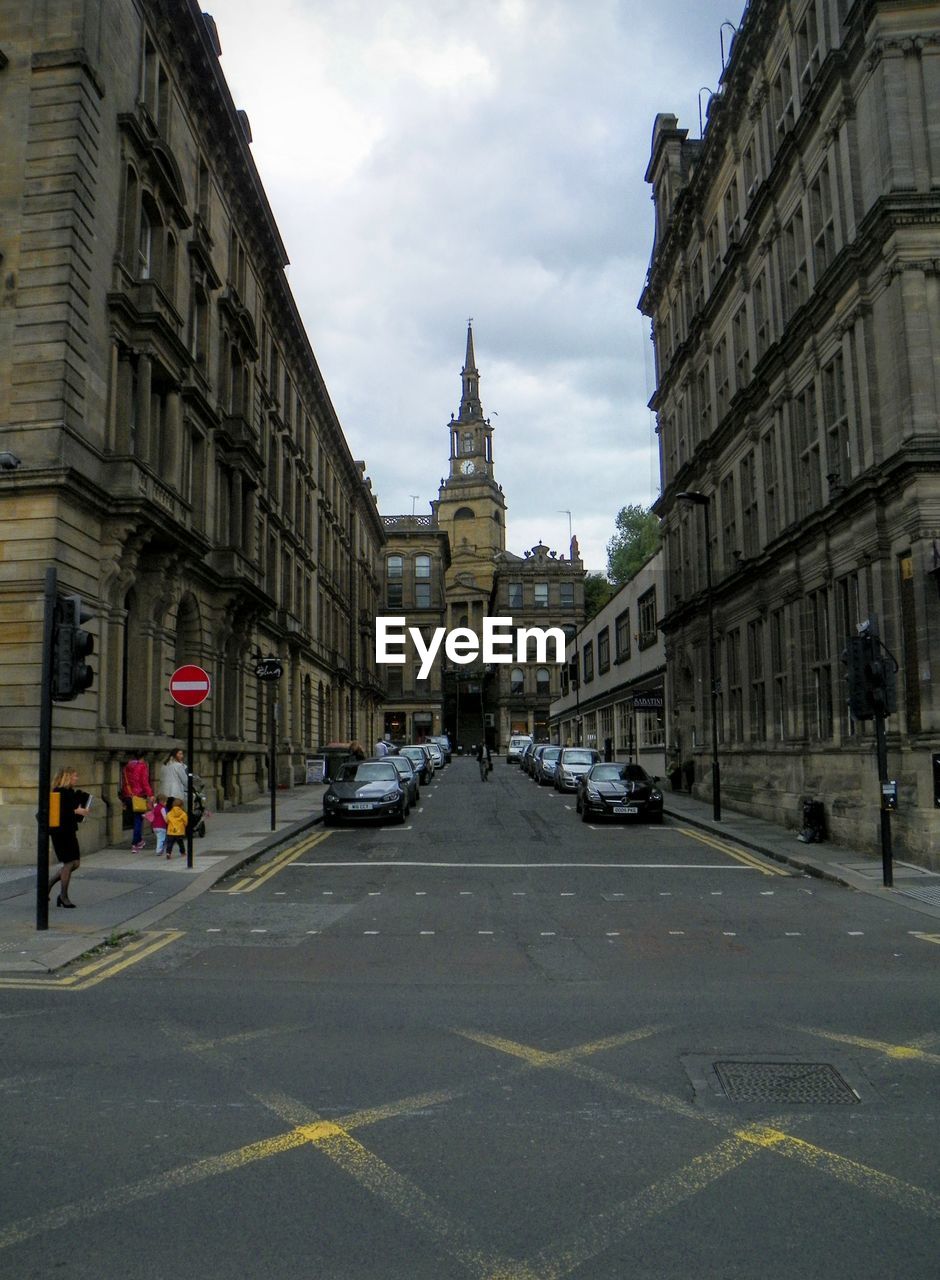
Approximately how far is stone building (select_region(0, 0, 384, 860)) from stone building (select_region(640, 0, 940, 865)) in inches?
526

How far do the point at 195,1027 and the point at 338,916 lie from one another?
5263 millimetres

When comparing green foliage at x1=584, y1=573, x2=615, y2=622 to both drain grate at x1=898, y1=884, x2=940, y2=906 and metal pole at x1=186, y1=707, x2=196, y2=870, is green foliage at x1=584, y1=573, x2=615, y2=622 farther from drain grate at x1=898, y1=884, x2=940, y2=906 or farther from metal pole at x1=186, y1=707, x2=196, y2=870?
drain grate at x1=898, y1=884, x2=940, y2=906

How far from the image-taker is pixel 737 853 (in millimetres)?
19500

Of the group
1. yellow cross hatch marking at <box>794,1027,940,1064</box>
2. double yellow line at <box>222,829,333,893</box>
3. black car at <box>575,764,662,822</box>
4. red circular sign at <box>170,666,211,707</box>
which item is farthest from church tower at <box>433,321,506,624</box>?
yellow cross hatch marking at <box>794,1027,940,1064</box>

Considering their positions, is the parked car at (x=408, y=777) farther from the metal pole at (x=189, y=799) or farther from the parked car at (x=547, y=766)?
the parked car at (x=547, y=766)

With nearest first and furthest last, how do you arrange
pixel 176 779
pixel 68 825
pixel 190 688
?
pixel 68 825, pixel 190 688, pixel 176 779

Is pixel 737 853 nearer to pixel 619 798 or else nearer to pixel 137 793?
pixel 619 798

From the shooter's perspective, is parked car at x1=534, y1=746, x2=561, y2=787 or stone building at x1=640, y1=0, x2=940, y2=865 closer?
stone building at x1=640, y1=0, x2=940, y2=865

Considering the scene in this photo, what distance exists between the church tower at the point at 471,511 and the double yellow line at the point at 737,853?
94508 mm

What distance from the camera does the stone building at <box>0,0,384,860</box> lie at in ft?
59.1

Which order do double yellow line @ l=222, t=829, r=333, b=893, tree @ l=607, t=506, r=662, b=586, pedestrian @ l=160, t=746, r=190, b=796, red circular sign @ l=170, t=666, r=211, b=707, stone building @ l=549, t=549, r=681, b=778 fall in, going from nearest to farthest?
double yellow line @ l=222, t=829, r=333, b=893, red circular sign @ l=170, t=666, r=211, b=707, pedestrian @ l=160, t=746, r=190, b=796, stone building @ l=549, t=549, r=681, b=778, tree @ l=607, t=506, r=662, b=586

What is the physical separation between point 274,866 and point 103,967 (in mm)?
7903

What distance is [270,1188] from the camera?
15.6ft

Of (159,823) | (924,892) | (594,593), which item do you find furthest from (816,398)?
(594,593)
